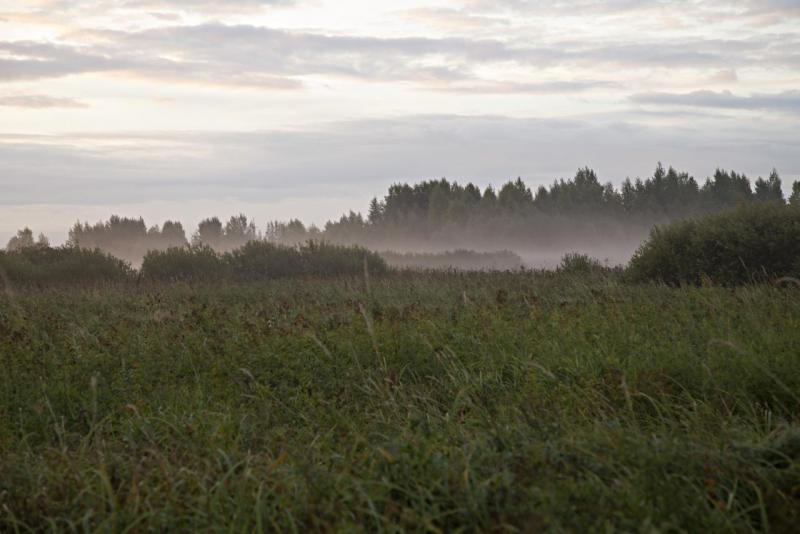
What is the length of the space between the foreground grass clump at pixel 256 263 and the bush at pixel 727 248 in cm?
941

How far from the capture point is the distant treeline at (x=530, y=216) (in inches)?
2729

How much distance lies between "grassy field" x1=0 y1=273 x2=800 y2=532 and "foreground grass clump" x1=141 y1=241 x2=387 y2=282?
9.93 metres

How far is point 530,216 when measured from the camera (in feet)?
241

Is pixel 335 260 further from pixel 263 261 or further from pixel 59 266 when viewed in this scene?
pixel 59 266

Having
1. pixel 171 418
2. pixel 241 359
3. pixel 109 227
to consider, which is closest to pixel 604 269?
pixel 241 359

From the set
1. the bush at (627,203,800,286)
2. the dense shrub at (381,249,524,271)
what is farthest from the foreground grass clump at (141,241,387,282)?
the dense shrub at (381,249,524,271)

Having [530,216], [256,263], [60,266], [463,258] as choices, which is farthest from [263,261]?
[530,216]

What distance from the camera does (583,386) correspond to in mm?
6539

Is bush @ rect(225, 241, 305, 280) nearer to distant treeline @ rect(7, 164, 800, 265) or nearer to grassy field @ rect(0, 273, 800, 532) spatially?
grassy field @ rect(0, 273, 800, 532)

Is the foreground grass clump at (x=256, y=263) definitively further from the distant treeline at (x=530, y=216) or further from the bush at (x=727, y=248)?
the distant treeline at (x=530, y=216)

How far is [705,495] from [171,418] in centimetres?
412

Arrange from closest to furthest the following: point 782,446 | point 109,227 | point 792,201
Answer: point 782,446 < point 792,201 < point 109,227

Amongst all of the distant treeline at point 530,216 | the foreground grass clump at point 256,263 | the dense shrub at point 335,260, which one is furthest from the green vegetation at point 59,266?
the distant treeline at point 530,216

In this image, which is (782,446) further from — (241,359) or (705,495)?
(241,359)
